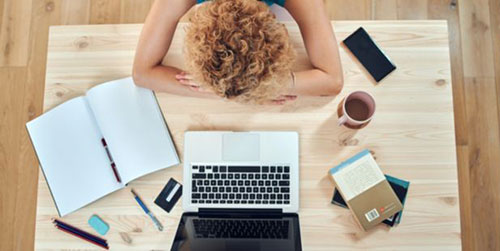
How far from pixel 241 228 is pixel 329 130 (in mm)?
351

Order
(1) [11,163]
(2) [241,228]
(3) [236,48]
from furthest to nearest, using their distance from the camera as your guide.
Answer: (1) [11,163]
(2) [241,228]
(3) [236,48]

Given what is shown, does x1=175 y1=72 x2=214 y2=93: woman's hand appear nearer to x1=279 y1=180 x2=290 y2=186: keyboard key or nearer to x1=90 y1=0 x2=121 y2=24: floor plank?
x1=279 y1=180 x2=290 y2=186: keyboard key

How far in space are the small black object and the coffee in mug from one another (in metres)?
0.47

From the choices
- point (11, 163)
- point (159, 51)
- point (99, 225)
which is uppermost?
point (159, 51)

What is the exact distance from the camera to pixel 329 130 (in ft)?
3.09

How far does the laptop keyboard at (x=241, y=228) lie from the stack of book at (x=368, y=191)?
17cm

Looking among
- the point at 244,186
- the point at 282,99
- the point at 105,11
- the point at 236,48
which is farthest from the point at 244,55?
the point at 105,11

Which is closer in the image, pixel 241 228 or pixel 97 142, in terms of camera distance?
pixel 241 228

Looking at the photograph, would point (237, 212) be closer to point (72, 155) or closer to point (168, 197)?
point (168, 197)

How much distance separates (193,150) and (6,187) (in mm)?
1228

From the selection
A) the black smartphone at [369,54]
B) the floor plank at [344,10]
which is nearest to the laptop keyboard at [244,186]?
the black smartphone at [369,54]

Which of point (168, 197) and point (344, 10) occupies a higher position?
point (344, 10)

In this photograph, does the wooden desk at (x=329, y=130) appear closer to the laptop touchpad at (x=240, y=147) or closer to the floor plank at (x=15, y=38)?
the laptop touchpad at (x=240, y=147)

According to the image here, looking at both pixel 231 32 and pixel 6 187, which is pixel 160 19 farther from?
pixel 6 187
